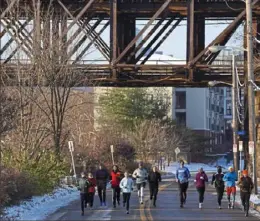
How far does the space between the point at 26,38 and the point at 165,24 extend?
10.7 m

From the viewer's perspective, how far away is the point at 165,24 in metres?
45.8

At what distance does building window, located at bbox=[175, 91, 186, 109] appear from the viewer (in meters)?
118

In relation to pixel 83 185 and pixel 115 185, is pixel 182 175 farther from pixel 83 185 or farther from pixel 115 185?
pixel 83 185

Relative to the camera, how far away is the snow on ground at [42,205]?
23350 millimetres

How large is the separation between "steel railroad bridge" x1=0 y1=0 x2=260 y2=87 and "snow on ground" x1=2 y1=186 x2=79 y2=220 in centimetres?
670

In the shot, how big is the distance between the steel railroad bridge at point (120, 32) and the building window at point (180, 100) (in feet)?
223

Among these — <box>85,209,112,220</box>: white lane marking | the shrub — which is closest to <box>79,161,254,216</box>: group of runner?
<box>85,209,112,220</box>: white lane marking

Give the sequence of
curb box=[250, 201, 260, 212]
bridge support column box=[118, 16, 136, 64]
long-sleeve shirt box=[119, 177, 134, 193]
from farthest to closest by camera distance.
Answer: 1. bridge support column box=[118, 16, 136, 64]
2. curb box=[250, 201, 260, 212]
3. long-sleeve shirt box=[119, 177, 134, 193]

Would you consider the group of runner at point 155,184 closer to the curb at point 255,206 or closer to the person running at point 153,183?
the person running at point 153,183

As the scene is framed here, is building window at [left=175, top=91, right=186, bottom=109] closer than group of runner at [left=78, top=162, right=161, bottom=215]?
No

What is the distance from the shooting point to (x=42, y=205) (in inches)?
1120

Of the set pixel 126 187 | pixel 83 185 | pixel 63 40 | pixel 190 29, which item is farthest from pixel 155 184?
pixel 190 29

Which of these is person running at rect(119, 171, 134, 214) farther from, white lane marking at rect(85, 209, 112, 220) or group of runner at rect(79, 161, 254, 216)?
white lane marking at rect(85, 209, 112, 220)

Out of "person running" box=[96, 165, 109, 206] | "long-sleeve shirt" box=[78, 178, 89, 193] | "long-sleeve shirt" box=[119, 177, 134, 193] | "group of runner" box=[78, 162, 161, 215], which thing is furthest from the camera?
"person running" box=[96, 165, 109, 206]
